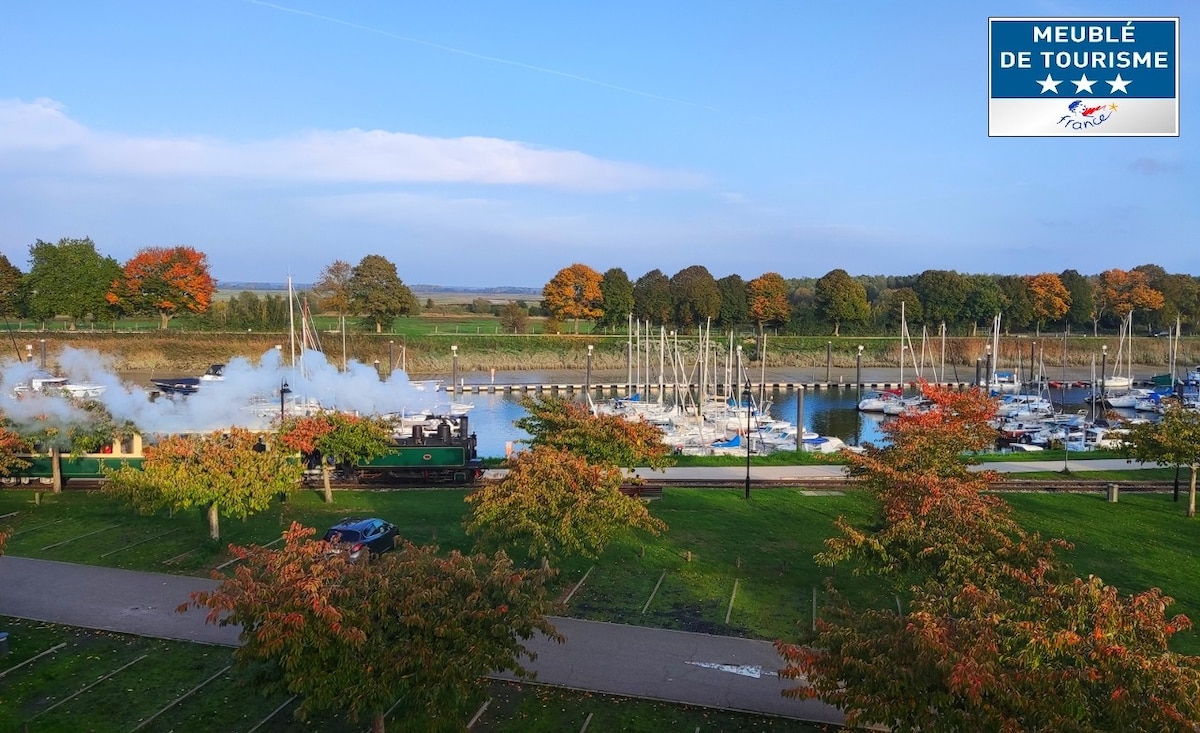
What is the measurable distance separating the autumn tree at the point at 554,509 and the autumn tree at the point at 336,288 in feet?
258

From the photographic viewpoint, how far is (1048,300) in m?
109

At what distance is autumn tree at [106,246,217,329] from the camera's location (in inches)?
3452

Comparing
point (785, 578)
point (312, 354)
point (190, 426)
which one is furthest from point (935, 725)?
point (312, 354)

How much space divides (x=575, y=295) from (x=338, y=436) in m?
75.4

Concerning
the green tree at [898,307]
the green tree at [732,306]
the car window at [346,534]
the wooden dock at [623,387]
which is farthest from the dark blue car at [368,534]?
the green tree at [898,307]

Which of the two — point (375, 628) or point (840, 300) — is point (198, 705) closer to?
point (375, 628)

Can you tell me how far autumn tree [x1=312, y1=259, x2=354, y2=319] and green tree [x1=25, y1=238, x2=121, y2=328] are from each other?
816 inches

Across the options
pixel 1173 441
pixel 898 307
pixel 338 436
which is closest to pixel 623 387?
pixel 898 307

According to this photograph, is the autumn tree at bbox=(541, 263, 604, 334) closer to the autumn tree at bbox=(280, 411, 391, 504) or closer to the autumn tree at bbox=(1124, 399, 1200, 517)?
the autumn tree at bbox=(280, 411, 391, 504)

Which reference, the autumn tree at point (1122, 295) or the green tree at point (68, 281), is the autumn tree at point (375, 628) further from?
the autumn tree at point (1122, 295)

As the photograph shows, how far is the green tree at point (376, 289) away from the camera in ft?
306

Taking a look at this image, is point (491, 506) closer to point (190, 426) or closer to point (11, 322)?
point (190, 426)

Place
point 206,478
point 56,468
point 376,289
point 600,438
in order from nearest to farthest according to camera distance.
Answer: point 206,478
point 600,438
point 56,468
point 376,289

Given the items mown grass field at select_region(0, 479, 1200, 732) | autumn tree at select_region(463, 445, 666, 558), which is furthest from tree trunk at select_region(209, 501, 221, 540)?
autumn tree at select_region(463, 445, 666, 558)
